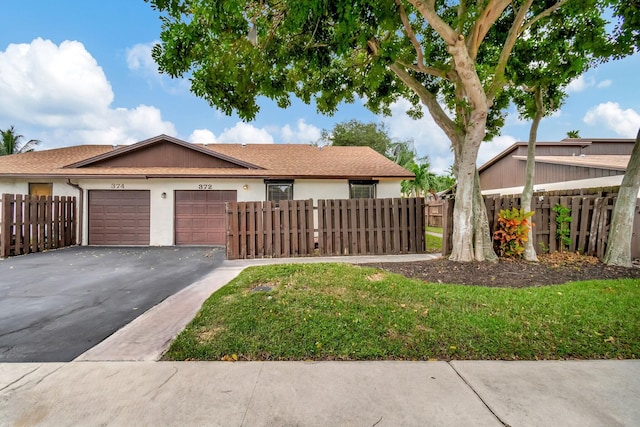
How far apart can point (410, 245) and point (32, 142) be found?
34933 mm

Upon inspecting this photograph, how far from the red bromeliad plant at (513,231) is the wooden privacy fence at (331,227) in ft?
6.86

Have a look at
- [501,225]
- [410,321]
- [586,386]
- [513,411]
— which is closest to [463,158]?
[501,225]

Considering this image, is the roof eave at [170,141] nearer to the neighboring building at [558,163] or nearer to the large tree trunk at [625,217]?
the large tree trunk at [625,217]

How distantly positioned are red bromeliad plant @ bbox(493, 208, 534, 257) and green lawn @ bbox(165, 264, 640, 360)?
2155 millimetres

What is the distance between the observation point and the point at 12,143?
23.8 meters

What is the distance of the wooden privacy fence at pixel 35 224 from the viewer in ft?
28.8

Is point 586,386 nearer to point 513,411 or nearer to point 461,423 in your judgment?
point 513,411

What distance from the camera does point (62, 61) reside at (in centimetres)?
1303

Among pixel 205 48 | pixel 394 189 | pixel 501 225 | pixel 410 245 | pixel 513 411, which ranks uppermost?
pixel 205 48

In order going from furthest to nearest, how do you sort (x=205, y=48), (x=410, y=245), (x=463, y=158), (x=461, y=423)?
(x=410, y=245)
(x=463, y=158)
(x=205, y=48)
(x=461, y=423)

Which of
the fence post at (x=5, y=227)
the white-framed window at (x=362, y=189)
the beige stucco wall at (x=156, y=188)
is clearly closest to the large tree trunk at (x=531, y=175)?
the white-framed window at (x=362, y=189)

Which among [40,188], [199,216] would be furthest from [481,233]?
[40,188]

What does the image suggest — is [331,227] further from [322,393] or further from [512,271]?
[322,393]

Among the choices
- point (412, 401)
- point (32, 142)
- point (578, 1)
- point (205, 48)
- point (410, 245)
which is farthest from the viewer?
point (32, 142)
